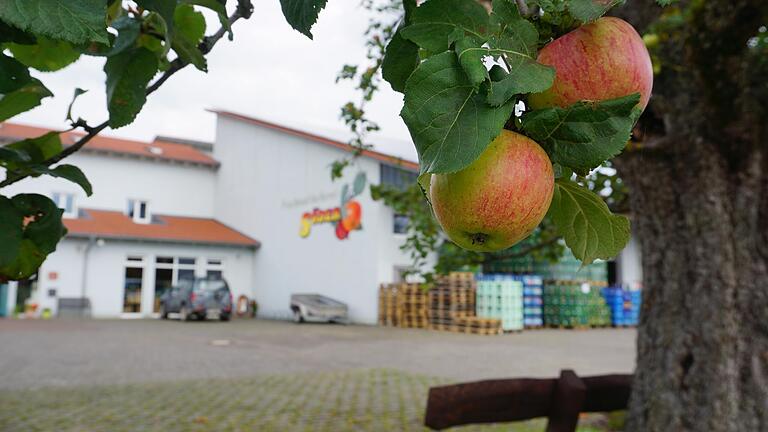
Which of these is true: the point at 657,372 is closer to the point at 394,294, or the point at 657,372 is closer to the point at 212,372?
the point at 212,372

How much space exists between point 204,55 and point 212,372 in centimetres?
1029

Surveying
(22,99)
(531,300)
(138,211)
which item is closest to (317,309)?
(531,300)

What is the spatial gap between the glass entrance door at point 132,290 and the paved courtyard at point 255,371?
506 centimetres

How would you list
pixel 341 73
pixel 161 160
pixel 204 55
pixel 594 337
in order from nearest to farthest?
pixel 204 55 → pixel 341 73 → pixel 594 337 → pixel 161 160

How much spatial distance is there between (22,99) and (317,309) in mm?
21452

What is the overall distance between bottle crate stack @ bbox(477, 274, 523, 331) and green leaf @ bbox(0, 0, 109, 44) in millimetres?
18879

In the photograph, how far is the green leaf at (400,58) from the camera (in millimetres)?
818

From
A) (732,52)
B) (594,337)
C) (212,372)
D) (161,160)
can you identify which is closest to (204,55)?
(732,52)

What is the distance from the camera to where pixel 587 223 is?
0.77 m

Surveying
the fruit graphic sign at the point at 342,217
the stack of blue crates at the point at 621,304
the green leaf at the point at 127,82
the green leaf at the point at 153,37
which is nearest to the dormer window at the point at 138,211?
the fruit graphic sign at the point at 342,217

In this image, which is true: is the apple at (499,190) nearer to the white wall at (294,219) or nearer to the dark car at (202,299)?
the white wall at (294,219)

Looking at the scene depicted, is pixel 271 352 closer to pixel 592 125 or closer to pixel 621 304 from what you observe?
pixel 592 125

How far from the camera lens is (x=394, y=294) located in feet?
68.6

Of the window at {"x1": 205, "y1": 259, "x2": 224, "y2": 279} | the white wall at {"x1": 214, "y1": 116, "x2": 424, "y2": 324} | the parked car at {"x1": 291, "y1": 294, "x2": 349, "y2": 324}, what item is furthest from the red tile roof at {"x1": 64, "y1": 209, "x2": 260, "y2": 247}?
the parked car at {"x1": 291, "y1": 294, "x2": 349, "y2": 324}
